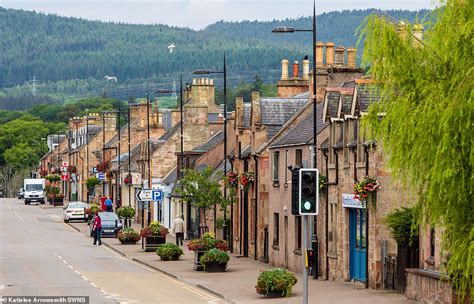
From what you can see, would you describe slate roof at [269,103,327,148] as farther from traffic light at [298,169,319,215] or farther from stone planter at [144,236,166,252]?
traffic light at [298,169,319,215]

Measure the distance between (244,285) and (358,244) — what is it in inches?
163

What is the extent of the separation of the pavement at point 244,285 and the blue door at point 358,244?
0.49m

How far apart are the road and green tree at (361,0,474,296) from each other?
15.0m

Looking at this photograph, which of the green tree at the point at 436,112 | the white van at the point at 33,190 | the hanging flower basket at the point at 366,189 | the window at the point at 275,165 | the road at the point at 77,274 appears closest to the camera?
the green tree at the point at 436,112

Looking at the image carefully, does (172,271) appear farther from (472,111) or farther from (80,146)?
(80,146)

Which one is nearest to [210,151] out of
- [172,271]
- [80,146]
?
[172,271]

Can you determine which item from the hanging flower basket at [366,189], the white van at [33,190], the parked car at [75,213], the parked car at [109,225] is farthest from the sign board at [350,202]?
the white van at [33,190]

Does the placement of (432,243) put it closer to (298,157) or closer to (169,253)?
(298,157)

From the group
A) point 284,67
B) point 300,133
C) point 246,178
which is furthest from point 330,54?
point 300,133

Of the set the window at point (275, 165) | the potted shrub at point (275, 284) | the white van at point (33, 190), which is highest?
the window at point (275, 165)

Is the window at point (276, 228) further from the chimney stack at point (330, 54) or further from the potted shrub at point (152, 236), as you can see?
the potted shrub at point (152, 236)

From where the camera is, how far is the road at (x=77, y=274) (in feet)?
127

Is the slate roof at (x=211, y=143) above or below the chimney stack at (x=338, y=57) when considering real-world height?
below

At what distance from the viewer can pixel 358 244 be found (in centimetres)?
4225
